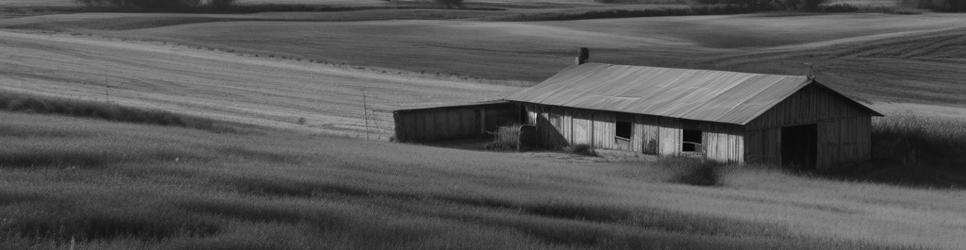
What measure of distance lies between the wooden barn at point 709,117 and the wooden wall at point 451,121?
14 cm

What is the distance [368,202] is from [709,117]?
65.1ft

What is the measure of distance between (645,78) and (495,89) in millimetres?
13834

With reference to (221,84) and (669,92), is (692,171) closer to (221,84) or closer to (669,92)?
(669,92)

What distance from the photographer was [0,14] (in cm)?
8806

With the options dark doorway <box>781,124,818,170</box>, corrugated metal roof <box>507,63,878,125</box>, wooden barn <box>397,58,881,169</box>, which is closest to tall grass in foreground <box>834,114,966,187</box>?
wooden barn <box>397,58,881,169</box>

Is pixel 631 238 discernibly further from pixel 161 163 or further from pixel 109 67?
pixel 109 67

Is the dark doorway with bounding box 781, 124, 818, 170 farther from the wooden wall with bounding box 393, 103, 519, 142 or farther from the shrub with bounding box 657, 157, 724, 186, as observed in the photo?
the wooden wall with bounding box 393, 103, 519, 142

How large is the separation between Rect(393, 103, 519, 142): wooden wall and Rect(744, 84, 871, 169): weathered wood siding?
32.8ft

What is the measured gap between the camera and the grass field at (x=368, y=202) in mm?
12359

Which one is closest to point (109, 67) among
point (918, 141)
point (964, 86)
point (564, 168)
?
point (564, 168)

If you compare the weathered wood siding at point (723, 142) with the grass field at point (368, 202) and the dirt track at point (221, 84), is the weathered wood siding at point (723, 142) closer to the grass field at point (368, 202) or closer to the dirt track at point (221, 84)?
the grass field at point (368, 202)

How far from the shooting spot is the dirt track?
42000 millimetres

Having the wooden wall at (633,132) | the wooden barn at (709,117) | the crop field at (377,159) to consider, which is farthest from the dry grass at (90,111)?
the wooden wall at (633,132)

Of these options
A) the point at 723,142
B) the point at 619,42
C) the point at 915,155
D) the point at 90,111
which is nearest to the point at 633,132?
the point at 723,142
